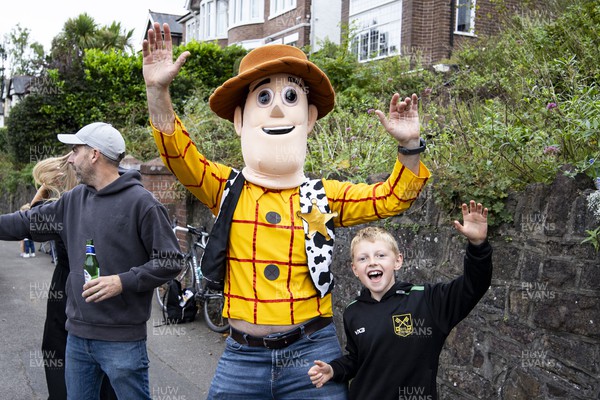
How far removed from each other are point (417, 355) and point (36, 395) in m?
3.72

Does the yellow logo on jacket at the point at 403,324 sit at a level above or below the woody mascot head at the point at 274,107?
below

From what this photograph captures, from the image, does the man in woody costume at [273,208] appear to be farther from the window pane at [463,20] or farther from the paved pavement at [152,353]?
the window pane at [463,20]

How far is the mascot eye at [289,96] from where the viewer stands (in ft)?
9.95

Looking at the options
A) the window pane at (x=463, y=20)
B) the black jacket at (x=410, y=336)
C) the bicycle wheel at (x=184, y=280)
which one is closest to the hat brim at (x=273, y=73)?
the black jacket at (x=410, y=336)

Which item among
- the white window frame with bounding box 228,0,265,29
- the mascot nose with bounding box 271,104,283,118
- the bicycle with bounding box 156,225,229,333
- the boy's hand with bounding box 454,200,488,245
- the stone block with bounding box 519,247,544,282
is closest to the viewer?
the boy's hand with bounding box 454,200,488,245

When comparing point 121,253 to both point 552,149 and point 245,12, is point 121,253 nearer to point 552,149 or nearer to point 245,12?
point 552,149

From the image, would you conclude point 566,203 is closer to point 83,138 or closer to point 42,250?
point 83,138

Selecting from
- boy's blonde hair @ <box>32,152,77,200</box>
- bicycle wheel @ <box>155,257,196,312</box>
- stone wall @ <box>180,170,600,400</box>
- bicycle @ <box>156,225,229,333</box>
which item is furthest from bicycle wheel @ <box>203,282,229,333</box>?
stone wall @ <box>180,170,600,400</box>

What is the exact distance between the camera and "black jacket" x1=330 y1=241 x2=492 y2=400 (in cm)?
266

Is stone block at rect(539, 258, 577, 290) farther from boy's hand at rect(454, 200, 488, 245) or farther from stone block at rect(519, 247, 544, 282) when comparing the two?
boy's hand at rect(454, 200, 488, 245)

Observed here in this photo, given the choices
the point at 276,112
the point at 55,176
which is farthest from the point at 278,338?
the point at 55,176

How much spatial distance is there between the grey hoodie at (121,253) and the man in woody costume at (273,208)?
55 cm

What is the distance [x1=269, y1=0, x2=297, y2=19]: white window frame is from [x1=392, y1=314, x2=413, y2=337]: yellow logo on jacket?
76.2ft

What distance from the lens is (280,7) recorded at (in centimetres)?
2589
